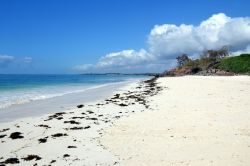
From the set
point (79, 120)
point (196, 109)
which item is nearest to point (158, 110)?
point (196, 109)

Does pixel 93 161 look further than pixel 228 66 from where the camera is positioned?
No

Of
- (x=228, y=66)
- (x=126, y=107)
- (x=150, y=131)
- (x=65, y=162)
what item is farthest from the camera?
(x=228, y=66)

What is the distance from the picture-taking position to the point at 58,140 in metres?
10.2

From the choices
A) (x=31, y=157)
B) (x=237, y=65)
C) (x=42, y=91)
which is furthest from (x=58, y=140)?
(x=237, y=65)

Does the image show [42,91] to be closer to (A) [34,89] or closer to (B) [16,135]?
(A) [34,89]

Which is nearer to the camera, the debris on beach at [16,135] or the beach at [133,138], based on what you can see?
the beach at [133,138]

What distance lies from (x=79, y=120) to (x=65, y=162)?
6013 millimetres

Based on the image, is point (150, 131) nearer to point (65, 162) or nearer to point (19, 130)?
point (65, 162)

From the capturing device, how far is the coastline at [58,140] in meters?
8.23

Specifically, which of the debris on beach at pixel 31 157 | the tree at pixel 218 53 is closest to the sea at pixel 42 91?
the debris on beach at pixel 31 157

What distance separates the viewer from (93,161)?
8.02 meters

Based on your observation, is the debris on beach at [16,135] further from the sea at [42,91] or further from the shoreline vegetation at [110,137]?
the sea at [42,91]

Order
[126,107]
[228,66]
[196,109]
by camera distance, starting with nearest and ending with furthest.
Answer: [196,109]
[126,107]
[228,66]

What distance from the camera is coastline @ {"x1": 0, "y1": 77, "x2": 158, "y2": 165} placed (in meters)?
8.23
